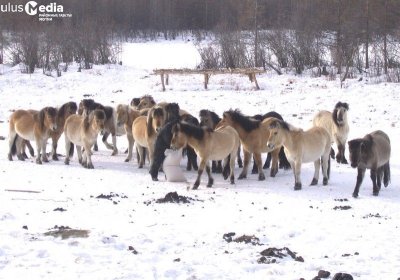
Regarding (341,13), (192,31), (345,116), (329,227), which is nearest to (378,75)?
(341,13)

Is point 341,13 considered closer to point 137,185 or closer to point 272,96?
point 272,96

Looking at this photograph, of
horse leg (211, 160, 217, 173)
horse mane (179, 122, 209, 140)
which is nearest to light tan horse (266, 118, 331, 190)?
horse mane (179, 122, 209, 140)

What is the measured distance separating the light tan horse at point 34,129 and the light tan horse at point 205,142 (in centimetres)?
395

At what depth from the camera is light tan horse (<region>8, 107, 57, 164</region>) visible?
13664 millimetres

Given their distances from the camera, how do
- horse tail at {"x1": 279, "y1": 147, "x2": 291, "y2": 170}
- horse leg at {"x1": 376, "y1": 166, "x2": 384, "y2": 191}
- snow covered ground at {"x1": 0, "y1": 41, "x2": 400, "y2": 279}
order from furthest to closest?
horse tail at {"x1": 279, "y1": 147, "x2": 291, "y2": 170} → horse leg at {"x1": 376, "y1": 166, "x2": 384, "y2": 191} → snow covered ground at {"x1": 0, "y1": 41, "x2": 400, "y2": 279}

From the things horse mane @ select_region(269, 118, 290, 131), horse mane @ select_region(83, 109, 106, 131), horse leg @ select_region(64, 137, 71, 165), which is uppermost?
horse mane @ select_region(83, 109, 106, 131)

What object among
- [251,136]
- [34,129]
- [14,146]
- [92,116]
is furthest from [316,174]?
[14,146]

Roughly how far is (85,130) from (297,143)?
4756 mm

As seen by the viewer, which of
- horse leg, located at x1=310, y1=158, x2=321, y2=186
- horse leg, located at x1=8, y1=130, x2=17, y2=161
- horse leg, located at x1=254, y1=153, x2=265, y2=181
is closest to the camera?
horse leg, located at x1=310, y1=158, x2=321, y2=186

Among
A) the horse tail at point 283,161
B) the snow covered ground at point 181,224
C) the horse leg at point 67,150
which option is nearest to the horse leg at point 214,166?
the snow covered ground at point 181,224

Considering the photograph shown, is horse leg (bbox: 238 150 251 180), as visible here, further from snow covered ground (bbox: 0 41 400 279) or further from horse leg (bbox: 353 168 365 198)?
horse leg (bbox: 353 168 365 198)

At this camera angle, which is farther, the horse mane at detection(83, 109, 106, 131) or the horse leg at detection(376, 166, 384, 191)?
the horse mane at detection(83, 109, 106, 131)

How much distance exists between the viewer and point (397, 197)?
10445 millimetres

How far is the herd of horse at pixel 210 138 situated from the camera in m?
11.0
